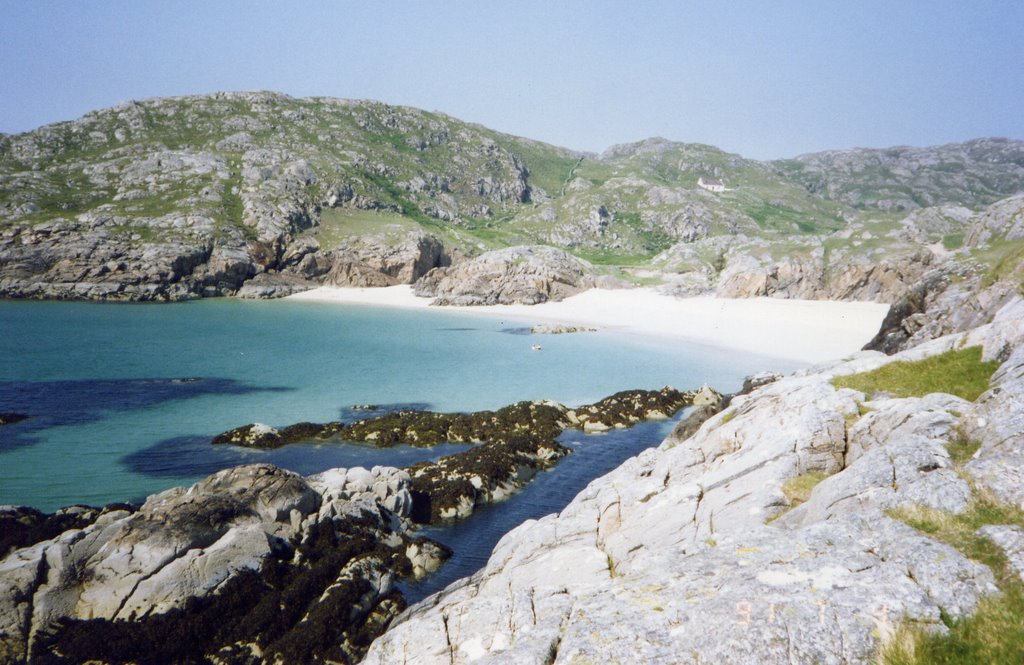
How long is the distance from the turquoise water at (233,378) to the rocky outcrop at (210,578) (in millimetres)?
8550

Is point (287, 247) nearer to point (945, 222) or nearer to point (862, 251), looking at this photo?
point (862, 251)

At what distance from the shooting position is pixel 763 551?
8508 millimetres

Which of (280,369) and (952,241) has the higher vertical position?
(952,241)

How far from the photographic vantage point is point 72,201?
12119cm

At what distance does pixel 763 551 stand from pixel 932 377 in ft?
37.1

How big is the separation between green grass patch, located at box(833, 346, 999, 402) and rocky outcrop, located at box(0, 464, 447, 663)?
54.4ft

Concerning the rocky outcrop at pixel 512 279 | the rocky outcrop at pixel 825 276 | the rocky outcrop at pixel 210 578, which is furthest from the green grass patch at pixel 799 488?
the rocky outcrop at pixel 512 279

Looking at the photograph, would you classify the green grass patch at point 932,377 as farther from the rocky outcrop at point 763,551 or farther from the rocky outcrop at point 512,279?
the rocky outcrop at point 512,279

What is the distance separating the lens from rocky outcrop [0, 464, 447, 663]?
48.8 feet

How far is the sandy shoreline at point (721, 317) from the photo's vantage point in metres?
61.3

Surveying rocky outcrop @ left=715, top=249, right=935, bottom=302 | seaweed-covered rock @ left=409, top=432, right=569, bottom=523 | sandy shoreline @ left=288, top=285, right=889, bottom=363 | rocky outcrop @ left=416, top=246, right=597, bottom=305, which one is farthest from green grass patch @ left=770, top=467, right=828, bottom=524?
rocky outcrop @ left=416, top=246, right=597, bottom=305

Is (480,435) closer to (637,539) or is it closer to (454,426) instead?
(454,426)

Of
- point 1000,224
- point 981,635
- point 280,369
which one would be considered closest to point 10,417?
point 280,369

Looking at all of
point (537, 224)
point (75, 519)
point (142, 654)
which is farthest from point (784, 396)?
point (537, 224)
